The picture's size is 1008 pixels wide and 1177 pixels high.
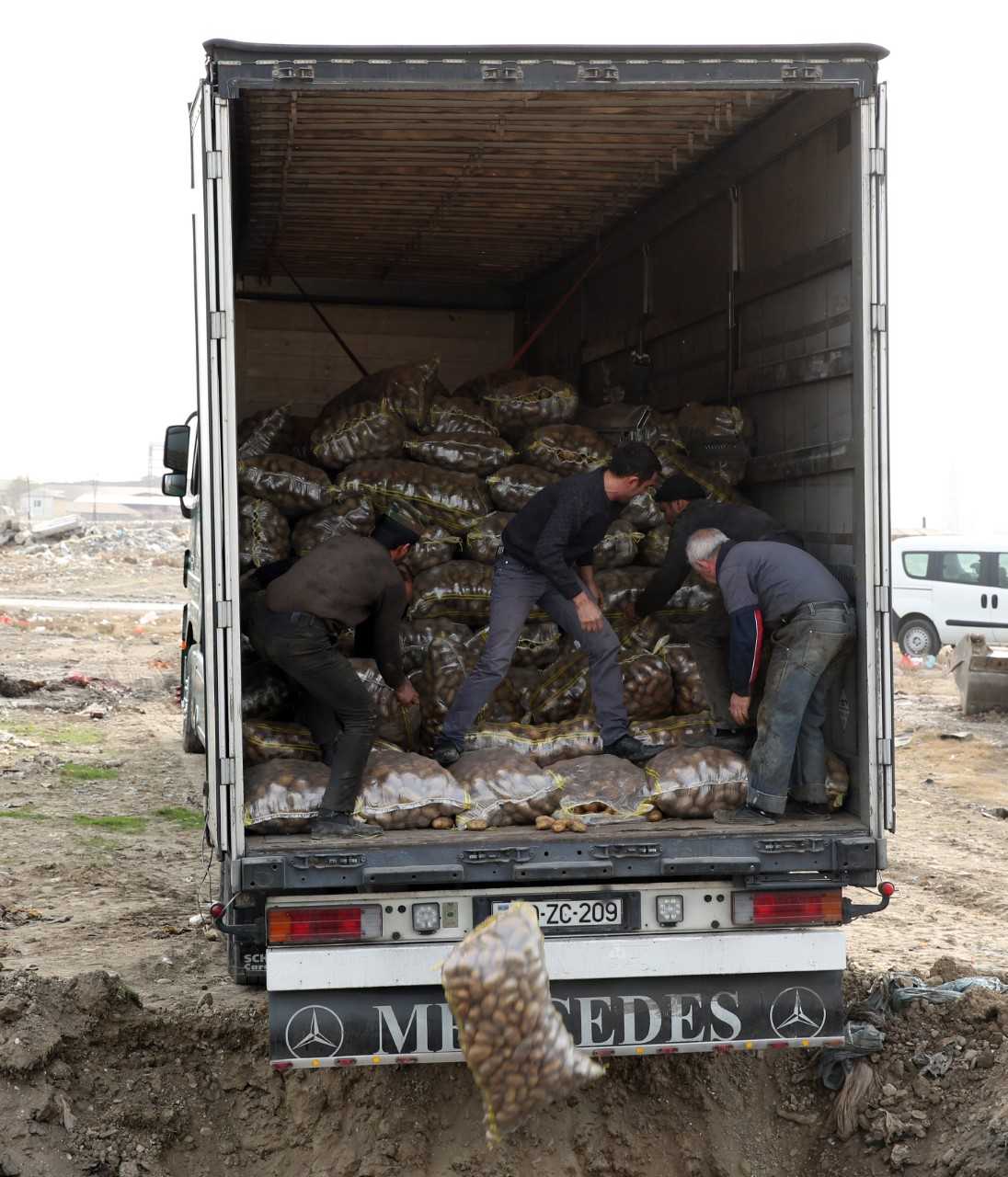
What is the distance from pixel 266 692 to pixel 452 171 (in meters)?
2.46

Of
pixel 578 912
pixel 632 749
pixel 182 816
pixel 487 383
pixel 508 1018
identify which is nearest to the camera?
pixel 508 1018

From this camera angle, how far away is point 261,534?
610cm

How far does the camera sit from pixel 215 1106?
4.42 metres

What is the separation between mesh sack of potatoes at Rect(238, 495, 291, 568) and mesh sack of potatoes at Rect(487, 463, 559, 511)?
104cm

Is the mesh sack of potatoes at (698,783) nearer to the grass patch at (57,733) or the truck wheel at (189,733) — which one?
the truck wheel at (189,733)

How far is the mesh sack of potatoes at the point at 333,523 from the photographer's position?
20.2 ft

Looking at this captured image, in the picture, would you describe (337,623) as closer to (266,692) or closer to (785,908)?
(266,692)

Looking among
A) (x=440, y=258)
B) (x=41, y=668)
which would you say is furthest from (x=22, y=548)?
(x=440, y=258)

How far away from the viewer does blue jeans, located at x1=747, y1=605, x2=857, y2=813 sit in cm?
433

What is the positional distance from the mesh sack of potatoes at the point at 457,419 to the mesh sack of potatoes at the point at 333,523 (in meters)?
0.66

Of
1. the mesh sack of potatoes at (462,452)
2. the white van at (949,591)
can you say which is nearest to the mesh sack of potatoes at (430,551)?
the mesh sack of potatoes at (462,452)

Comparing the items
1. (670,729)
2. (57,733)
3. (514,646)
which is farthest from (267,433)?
(57,733)

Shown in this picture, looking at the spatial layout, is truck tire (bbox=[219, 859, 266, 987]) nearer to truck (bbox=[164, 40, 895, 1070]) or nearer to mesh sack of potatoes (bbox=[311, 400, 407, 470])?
truck (bbox=[164, 40, 895, 1070])

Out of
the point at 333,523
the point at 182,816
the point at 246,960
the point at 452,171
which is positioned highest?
the point at 452,171
